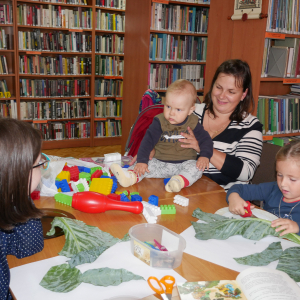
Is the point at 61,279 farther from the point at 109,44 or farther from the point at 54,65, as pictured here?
the point at 109,44

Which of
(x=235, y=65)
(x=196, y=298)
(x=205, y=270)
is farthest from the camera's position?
(x=235, y=65)

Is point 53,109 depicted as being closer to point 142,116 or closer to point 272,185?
point 142,116

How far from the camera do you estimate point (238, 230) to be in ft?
3.78

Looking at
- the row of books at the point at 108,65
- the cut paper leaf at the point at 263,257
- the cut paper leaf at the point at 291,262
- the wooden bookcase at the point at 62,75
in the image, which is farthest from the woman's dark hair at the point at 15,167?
the row of books at the point at 108,65

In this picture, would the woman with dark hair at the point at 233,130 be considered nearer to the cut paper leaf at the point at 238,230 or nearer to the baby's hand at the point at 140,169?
the baby's hand at the point at 140,169

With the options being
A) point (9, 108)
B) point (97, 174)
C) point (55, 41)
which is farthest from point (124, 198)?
point (55, 41)

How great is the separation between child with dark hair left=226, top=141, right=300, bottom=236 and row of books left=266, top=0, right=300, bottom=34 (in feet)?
5.27

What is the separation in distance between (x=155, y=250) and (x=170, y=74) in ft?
11.9

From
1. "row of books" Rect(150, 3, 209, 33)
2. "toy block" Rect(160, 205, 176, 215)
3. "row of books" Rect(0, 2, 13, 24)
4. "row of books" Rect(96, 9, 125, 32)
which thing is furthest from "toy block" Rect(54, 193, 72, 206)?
"row of books" Rect(96, 9, 125, 32)

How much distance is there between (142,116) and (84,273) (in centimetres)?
146

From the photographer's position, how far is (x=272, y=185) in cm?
155

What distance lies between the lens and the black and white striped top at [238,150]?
1784mm

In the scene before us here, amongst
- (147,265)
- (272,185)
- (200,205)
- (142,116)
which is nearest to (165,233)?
(147,265)

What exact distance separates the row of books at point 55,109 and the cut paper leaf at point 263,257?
4.30 metres
